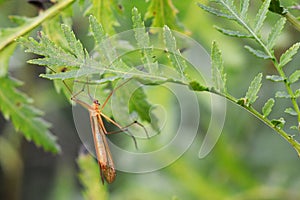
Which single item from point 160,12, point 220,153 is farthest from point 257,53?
point 220,153

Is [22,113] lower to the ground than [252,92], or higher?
lower

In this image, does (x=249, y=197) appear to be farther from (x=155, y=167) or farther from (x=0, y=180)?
(x=0, y=180)

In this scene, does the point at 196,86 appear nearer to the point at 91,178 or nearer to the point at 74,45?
the point at 74,45

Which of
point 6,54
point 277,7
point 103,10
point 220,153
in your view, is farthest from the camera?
point 220,153

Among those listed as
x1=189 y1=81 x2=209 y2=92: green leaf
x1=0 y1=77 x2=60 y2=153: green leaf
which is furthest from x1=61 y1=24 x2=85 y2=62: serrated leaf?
x1=0 y1=77 x2=60 y2=153: green leaf

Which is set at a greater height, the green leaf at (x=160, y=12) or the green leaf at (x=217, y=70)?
the green leaf at (x=217, y=70)

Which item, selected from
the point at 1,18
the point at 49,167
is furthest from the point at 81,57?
the point at 49,167

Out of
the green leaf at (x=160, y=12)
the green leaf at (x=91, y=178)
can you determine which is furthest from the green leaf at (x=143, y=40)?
the green leaf at (x=91, y=178)

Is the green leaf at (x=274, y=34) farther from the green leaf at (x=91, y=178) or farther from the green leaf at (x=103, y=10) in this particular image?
the green leaf at (x=91, y=178)
